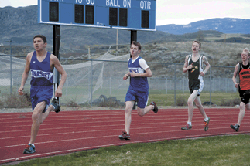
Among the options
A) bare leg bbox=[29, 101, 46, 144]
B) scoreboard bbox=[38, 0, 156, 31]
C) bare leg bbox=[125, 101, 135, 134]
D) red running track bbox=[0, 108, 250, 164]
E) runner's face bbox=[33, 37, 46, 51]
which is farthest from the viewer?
scoreboard bbox=[38, 0, 156, 31]

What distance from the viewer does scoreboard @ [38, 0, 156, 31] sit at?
15.1m

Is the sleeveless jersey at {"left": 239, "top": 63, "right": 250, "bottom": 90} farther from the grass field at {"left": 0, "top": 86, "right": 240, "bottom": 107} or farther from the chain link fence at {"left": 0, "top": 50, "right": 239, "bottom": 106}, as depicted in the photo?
the grass field at {"left": 0, "top": 86, "right": 240, "bottom": 107}

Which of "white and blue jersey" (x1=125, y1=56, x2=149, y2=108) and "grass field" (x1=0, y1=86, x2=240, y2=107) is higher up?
"white and blue jersey" (x1=125, y1=56, x2=149, y2=108)

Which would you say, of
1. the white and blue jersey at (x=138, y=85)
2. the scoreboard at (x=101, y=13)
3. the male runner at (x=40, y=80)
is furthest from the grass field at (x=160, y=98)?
the male runner at (x=40, y=80)

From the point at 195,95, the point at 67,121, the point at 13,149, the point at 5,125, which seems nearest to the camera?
the point at 13,149

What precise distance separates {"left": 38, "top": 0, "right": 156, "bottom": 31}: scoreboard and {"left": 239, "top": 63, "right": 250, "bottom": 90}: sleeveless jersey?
816 centimetres

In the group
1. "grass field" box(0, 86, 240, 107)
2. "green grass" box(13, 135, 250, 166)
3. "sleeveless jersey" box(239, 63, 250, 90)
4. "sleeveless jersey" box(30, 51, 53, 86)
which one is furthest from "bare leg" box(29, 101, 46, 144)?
"grass field" box(0, 86, 240, 107)

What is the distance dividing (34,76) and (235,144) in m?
Answer: 4.28

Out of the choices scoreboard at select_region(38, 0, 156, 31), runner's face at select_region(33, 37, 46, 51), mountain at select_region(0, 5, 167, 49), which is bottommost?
runner's face at select_region(33, 37, 46, 51)

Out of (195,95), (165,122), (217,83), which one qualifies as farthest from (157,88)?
(195,95)

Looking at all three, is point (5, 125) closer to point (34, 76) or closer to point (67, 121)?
point (67, 121)

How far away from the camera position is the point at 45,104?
666 cm

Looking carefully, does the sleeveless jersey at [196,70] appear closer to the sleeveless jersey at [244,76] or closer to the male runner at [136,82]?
the sleeveless jersey at [244,76]

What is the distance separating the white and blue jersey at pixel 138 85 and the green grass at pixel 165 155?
1155 millimetres
